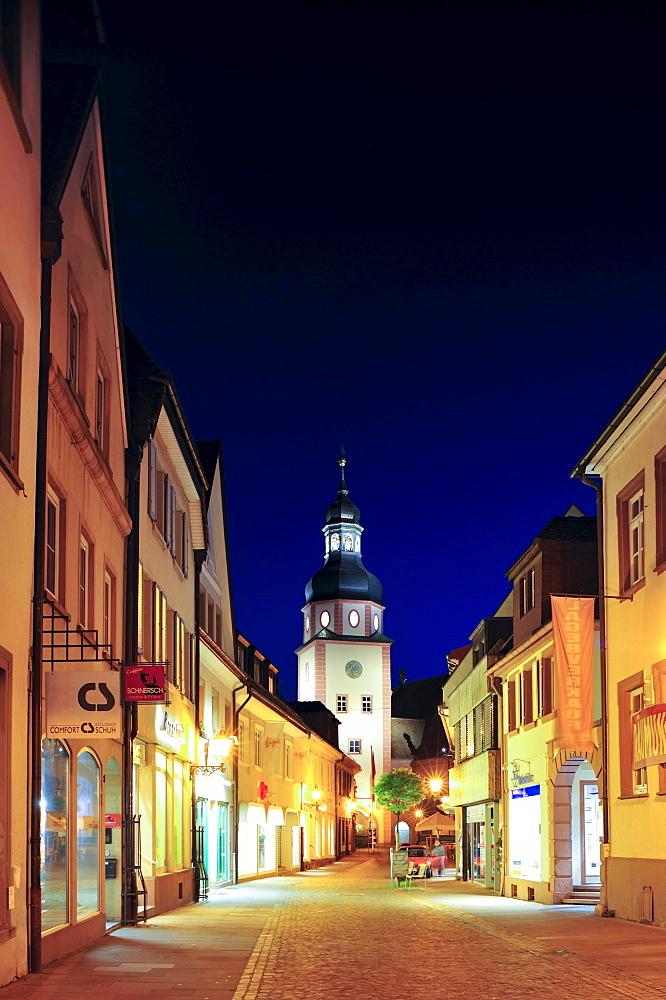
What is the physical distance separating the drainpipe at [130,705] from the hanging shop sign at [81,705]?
6514mm

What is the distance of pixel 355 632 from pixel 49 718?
107 meters

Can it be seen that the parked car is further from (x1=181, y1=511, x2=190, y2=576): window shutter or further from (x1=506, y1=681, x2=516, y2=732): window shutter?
(x1=181, y1=511, x2=190, y2=576): window shutter

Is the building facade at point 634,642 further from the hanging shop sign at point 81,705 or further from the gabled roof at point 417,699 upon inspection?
the gabled roof at point 417,699

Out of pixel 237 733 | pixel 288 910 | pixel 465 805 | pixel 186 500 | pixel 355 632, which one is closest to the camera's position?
pixel 288 910

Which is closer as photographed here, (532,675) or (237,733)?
(532,675)

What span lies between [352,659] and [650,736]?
320 feet

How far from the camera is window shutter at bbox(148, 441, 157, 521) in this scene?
83.6 ft

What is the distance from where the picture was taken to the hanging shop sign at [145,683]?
18703 mm

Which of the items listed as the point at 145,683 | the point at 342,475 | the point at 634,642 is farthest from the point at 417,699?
the point at 145,683

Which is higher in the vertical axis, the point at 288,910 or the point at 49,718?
the point at 49,718

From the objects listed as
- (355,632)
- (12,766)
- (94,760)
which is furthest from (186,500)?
(355,632)

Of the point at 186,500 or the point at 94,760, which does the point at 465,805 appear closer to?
the point at 186,500

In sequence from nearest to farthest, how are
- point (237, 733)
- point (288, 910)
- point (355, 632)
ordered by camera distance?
point (288, 910) → point (237, 733) → point (355, 632)

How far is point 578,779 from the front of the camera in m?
30.4
